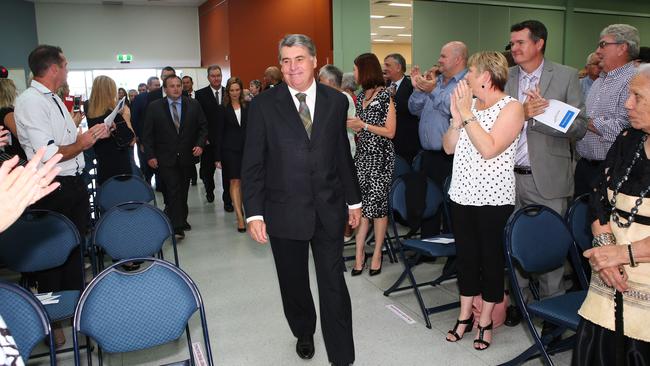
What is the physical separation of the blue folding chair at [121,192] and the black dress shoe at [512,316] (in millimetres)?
3038

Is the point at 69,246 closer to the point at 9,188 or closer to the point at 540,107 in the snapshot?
the point at 9,188

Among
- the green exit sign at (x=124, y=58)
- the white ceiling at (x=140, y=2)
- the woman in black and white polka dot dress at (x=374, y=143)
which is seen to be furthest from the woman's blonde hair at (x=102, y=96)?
the green exit sign at (x=124, y=58)

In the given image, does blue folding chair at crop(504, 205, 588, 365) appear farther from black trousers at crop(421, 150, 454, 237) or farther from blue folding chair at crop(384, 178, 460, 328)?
black trousers at crop(421, 150, 454, 237)

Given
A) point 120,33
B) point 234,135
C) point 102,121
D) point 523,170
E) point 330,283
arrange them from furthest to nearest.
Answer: point 120,33
point 234,135
point 102,121
point 523,170
point 330,283

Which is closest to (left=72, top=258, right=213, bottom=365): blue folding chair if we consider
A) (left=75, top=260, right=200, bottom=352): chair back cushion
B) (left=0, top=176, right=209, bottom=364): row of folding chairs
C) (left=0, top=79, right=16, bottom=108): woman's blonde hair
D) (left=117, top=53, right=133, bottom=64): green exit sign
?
(left=75, top=260, right=200, bottom=352): chair back cushion

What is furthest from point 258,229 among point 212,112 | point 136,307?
point 212,112

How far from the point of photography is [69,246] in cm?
292

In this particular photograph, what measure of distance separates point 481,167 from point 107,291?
1.99 m

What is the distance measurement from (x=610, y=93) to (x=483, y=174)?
143cm

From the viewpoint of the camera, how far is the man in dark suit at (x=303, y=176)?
8.27 ft

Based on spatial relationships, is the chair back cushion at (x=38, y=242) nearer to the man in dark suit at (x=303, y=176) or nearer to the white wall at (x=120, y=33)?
the man in dark suit at (x=303, y=176)

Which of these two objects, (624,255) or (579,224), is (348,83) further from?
(624,255)

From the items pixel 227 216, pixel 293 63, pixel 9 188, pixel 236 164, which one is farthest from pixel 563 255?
pixel 227 216

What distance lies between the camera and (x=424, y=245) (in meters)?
3.36
